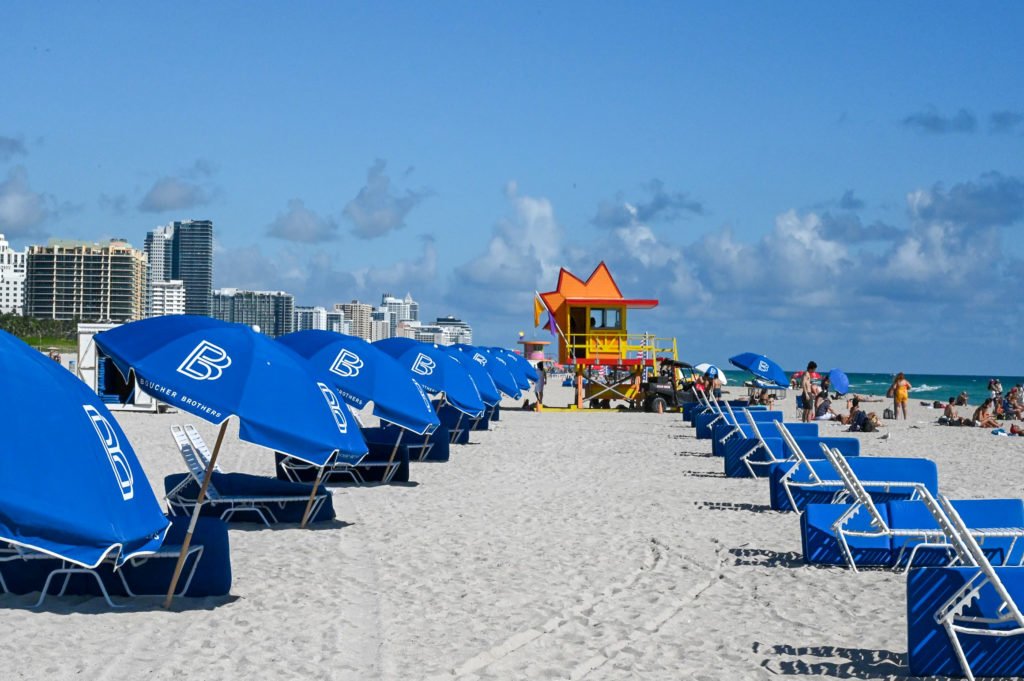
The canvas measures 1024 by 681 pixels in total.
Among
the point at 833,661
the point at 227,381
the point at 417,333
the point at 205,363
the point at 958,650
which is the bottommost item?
the point at 833,661

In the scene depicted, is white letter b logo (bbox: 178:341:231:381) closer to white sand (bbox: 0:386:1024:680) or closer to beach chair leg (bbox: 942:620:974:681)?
white sand (bbox: 0:386:1024:680)

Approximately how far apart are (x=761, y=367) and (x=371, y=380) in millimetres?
18610

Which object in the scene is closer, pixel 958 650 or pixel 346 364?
pixel 958 650

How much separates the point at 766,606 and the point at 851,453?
7.28m

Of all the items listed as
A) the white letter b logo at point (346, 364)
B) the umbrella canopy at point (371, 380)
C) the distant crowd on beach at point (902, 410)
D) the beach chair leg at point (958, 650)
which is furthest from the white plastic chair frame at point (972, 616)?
the distant crowd on beach at point (902, 410)

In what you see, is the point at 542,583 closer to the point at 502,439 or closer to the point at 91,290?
the point at 502,439

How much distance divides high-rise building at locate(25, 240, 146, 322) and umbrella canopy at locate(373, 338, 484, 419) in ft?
561

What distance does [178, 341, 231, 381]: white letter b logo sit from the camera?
752cm

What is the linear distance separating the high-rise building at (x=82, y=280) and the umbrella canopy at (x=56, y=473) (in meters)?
182

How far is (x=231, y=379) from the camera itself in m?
7.57

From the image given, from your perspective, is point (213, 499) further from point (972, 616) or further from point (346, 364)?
point (972, 616)

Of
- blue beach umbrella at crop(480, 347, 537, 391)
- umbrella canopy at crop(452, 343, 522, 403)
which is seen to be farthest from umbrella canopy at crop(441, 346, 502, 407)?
blue beach umbrella at crop(480, 347, 537, 391)

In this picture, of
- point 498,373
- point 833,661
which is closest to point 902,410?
point 498,373

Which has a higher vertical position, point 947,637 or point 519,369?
point 519,369
